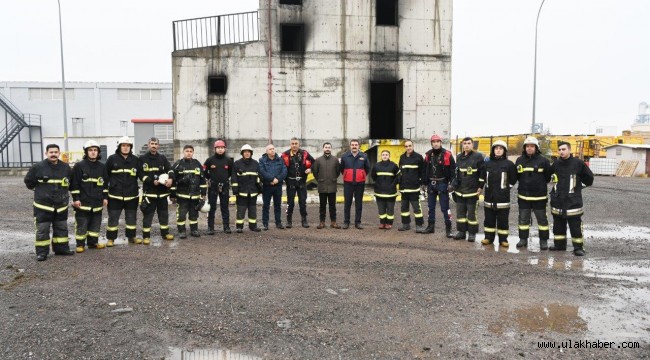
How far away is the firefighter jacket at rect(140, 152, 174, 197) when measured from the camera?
8.54 meters

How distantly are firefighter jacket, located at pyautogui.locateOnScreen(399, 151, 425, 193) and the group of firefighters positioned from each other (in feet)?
0.07

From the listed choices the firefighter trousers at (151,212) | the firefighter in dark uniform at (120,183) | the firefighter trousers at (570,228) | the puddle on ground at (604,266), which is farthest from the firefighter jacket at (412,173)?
the firefighter in dark uniform at (120,183)

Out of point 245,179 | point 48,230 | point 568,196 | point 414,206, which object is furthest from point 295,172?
point 568,196

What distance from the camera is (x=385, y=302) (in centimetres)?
532

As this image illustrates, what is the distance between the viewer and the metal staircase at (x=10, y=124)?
1548 inches

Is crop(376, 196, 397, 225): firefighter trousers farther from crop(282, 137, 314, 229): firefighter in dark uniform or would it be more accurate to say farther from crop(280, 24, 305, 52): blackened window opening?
crop(280, 24, 305, 52): blackened window opening

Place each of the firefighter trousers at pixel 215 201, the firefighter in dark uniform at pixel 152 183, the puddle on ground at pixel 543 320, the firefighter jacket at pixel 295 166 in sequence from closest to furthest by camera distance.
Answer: the puddle on ground at pixel 543 320 → the firefighter in dark uniform at pixel 152 183 → the firefighter trousers at pixel 215 201 → the firefighter jacket at pixel 295 166

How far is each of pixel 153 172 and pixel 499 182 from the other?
6502mm

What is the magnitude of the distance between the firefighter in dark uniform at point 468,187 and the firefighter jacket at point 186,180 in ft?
17.1

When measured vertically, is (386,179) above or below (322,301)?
above

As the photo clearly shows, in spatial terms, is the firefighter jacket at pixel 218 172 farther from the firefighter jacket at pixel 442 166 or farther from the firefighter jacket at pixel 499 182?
the firefighter jacket at pixel 499 182

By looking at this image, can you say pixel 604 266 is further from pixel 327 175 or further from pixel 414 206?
pixel 327 175

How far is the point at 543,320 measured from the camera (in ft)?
15.7

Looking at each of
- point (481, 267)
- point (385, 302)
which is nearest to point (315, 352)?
point (385, 302)
